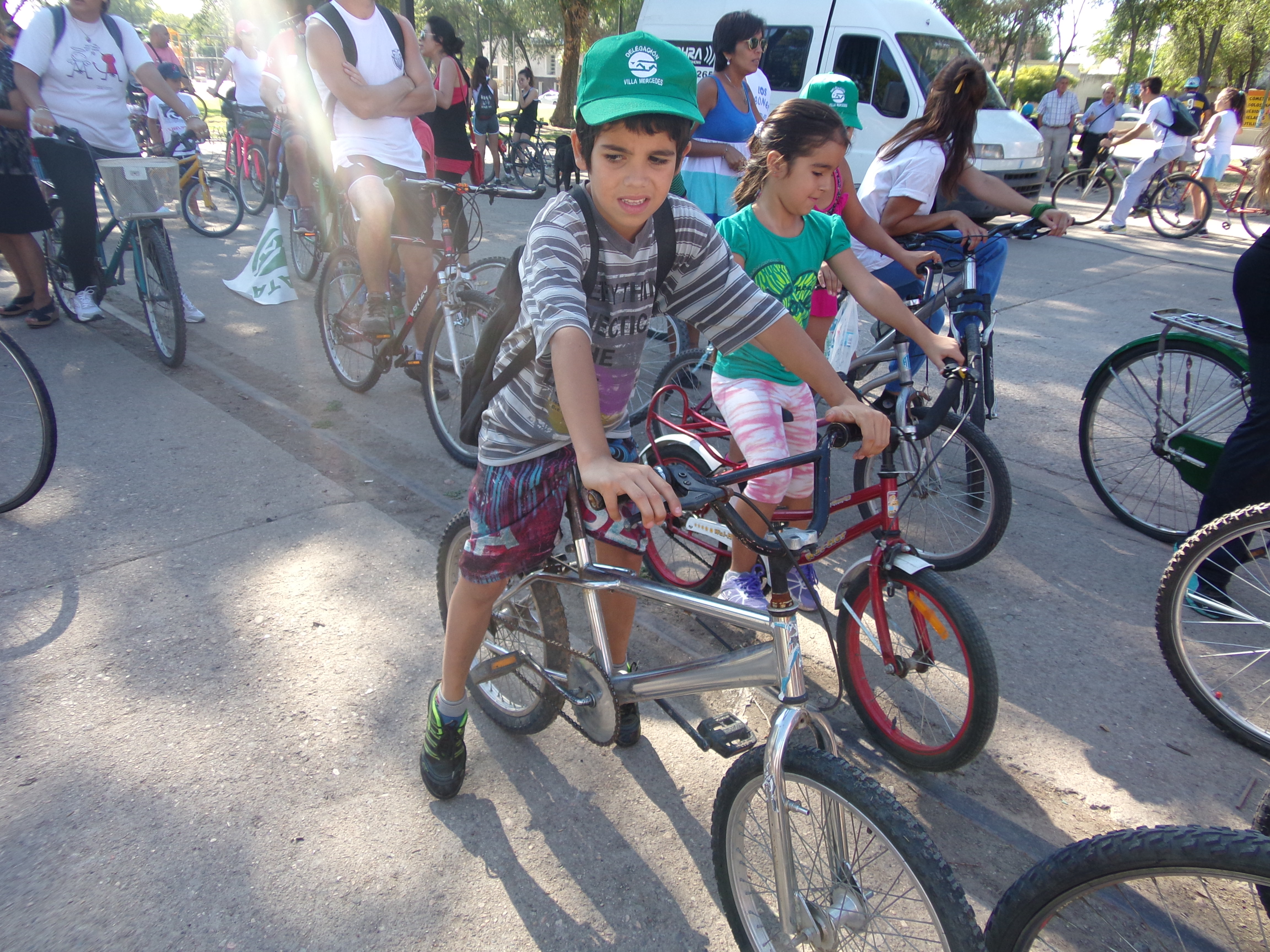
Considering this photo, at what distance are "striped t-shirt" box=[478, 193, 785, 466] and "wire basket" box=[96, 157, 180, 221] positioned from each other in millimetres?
4215

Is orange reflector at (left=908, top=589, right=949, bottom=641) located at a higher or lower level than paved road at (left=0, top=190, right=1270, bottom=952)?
higher

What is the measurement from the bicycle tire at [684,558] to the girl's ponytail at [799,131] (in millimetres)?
1076

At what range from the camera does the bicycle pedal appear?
5.80 ft

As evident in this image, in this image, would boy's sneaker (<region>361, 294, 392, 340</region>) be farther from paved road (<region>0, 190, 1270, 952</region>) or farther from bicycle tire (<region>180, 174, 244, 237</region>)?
bicycle tire (<region>180, 174, 244, 237</region>)

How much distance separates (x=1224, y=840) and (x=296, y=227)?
8.31 metres

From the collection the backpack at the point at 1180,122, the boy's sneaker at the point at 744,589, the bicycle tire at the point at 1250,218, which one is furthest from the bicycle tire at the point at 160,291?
the backpack at the point at 1180,122

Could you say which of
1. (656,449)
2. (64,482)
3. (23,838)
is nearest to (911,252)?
(656,449)

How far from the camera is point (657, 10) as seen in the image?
11.6 meters

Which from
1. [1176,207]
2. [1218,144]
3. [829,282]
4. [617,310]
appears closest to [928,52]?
[1176,207]

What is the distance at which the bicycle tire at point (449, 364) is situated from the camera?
445 centimetres

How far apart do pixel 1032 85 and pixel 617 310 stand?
139ft

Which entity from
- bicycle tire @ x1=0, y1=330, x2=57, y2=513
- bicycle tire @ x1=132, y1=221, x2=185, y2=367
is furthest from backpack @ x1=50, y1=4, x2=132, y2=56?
bicycle tire @ x1=0, y1=330, x2=57, y2=513

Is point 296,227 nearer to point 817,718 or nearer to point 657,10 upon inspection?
point 657,10

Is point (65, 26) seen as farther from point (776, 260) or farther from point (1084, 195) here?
point (1084, 195)
